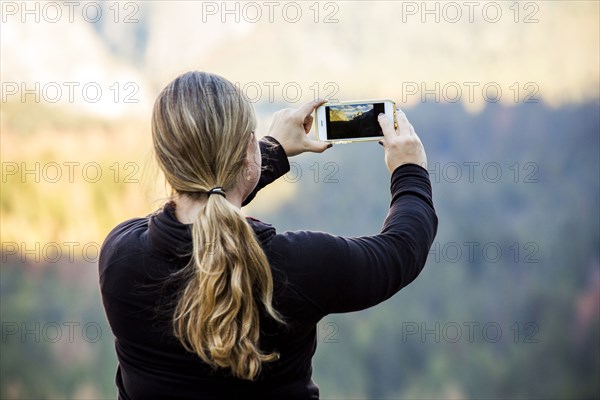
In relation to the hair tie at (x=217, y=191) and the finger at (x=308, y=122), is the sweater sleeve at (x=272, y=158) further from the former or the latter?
the hair tie at (x=217, y=191)

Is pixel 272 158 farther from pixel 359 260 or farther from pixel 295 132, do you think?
pixel 359 260

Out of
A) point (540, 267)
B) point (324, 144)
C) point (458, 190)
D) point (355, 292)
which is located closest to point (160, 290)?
point (355, 292)

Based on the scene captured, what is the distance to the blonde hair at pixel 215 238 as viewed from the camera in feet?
2.78

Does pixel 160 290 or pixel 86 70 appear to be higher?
pixel 86 70

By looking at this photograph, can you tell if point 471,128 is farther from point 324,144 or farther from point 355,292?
point 355,292

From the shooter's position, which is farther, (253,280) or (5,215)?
(5,215)

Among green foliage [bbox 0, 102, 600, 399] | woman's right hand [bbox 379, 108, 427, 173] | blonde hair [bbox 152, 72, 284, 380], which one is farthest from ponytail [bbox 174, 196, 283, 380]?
green foliage [bbox 0, 102, 600, 399]

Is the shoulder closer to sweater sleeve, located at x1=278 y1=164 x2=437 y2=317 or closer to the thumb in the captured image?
sweater sleeve, located at x1=278 y1=164 x2=437 y2=317

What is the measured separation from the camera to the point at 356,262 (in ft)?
2.82

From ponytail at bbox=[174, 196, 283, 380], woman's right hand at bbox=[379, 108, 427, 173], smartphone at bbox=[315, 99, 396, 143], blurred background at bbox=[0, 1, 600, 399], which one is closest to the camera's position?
ponytail at bbox=[174, 196, 283, 380]

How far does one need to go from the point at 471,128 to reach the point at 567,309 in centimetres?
72

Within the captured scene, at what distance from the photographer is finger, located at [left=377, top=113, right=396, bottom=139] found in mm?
1055

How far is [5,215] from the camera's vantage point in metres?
2.35

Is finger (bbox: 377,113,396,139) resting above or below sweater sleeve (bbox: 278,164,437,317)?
above
